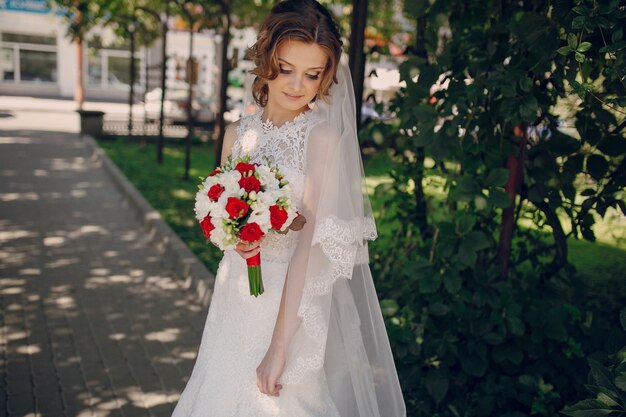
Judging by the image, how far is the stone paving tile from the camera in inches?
145

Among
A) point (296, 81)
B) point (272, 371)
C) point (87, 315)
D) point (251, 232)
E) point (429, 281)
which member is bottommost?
point (87, 315)

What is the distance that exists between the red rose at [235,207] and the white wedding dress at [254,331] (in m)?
0.28

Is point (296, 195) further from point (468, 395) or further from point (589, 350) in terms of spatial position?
point (589, 350)

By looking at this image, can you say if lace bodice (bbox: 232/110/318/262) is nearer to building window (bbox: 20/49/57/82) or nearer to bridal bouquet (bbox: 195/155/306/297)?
bridal bouquet (bbox: 195/155/306/297)

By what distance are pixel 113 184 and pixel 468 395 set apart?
332 inches

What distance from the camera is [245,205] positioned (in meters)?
1.95

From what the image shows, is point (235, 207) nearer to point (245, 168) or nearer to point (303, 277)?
point (245, 168)

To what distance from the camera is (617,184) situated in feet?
9.52

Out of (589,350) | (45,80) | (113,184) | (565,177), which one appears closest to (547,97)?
(565,177)

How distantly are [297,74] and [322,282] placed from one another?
74cm

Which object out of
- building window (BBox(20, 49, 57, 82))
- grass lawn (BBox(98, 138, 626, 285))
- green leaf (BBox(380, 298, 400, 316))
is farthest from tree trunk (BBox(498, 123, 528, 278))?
building window (BBox(20, 49, 57, 82))

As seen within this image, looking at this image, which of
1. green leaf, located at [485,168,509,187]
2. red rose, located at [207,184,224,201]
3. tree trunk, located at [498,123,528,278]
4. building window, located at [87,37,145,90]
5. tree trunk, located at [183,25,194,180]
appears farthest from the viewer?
building window, located at [87,37,145,90]

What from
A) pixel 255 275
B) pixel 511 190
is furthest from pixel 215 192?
pixel 511 190

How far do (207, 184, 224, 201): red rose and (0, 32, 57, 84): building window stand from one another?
108 ft
